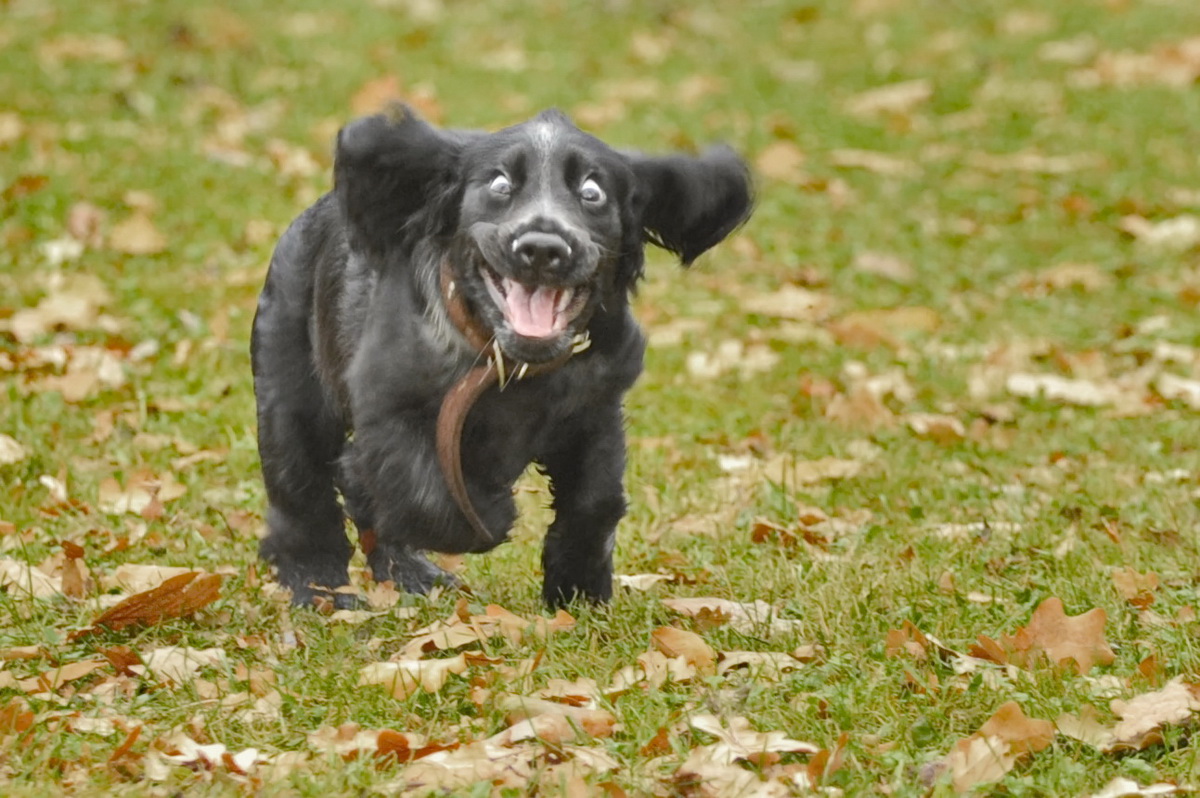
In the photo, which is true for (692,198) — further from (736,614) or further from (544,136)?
(736,614)

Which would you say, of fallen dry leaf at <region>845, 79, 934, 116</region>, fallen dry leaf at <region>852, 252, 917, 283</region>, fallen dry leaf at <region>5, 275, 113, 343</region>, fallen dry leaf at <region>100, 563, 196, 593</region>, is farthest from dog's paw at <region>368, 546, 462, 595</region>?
fallen dry leaf at <region>845, 79, 934, 116</region>

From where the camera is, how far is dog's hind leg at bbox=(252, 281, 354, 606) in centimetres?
484

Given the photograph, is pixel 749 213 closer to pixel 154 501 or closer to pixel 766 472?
pixel 766 472

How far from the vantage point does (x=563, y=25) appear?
14281 millimetres

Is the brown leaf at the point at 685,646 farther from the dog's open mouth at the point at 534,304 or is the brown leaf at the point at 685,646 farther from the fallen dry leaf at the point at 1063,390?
the fallen dry leaf at the point at 1063,390

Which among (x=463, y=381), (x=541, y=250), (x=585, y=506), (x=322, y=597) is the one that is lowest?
(x=322, y=597)

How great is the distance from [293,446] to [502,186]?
1.23m

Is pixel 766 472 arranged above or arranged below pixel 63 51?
below

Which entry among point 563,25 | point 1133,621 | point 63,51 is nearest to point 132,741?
point 1133,621

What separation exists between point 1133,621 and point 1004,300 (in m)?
4.51

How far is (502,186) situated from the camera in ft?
13.2

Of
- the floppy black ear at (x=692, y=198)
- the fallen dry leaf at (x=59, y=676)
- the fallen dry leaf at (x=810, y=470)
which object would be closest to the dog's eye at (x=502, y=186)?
the floppy black ear at (x=692, y=198)

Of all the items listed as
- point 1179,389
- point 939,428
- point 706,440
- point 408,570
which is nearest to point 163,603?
point 408,570

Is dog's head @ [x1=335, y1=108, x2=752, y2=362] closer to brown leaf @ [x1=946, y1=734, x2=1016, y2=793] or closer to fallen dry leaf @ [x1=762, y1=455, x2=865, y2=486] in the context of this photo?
brown leaf @ [x1=946, y1=734, x2=1016, y2=793]
